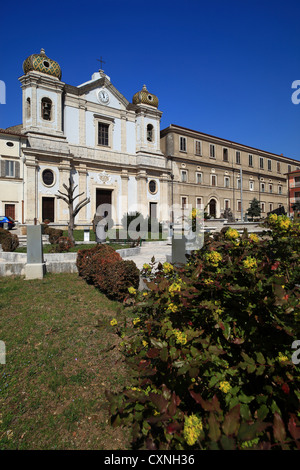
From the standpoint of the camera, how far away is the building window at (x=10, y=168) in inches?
875

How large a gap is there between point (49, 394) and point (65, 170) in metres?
22.7

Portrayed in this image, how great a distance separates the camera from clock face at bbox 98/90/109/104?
2712cm

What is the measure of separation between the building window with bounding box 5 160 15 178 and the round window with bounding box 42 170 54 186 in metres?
2.58

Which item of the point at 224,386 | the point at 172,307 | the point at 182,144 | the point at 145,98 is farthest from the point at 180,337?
the point at 182,144

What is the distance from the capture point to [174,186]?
3189cm

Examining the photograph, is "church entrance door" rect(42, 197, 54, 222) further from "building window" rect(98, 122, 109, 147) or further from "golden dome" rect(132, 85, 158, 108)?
"golden dome" rect(132, 85, 158, 108)

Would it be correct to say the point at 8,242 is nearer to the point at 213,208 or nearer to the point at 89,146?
the point at 89,146

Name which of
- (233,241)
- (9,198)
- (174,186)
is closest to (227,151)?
(174,186)

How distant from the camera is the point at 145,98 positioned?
98.3ft

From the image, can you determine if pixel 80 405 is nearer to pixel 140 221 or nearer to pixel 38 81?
pixel 140 221

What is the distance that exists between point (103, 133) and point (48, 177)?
8208 mm

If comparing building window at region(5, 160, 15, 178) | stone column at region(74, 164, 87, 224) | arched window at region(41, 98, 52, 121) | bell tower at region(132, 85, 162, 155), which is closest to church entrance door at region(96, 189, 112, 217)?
stone column at region(74, 164, 87, 224)
